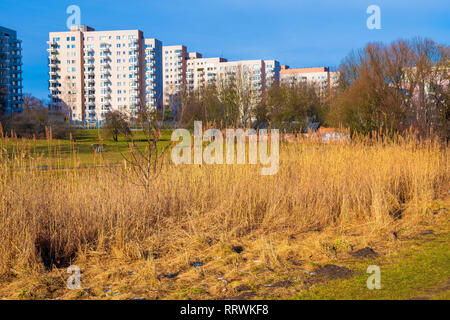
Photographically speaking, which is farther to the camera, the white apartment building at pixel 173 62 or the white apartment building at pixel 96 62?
the white apartment building at pixel 173 62

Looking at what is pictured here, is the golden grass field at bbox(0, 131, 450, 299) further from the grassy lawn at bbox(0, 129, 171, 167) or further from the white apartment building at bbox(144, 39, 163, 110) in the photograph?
the white apartment building at bbox(144, 39, 163, 110)

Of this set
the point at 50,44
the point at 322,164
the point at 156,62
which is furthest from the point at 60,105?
the point at 322,164

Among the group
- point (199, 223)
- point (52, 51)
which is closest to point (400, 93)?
point (199, 223)

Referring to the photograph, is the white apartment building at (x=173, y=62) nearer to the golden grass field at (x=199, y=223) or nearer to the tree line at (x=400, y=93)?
the tree line at (x=400, y=93)

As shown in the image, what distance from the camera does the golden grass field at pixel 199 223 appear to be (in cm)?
454

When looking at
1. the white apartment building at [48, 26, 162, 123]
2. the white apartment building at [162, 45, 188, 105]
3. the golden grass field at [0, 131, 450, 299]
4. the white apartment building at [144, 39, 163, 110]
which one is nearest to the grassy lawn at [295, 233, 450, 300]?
the golden grass field at [0, 131, 450, 299]

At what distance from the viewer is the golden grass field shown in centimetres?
454

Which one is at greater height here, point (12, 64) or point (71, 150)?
point (12, 64)

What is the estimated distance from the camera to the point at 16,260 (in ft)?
16.2

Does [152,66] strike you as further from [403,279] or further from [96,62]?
[403,279]

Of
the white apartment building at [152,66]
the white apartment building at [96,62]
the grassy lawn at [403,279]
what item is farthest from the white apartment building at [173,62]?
the grassy lawn at [403,279]

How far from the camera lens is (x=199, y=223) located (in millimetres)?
6527

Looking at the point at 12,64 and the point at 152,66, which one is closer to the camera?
the point at 12,64
